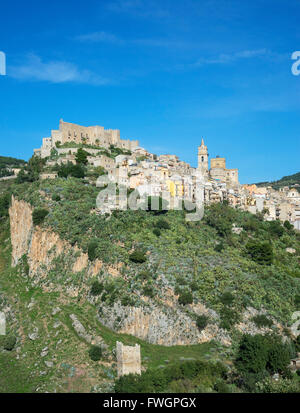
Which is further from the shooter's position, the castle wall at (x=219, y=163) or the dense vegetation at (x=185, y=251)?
the castle wall at (x=219, y=163)

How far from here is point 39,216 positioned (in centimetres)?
4556

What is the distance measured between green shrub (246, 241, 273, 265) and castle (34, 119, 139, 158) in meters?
35.0

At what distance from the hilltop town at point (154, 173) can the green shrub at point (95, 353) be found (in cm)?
1843

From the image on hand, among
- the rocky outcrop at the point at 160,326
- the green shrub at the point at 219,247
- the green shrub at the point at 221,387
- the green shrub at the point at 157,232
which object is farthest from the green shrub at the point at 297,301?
the green shrub at the point at 221,387

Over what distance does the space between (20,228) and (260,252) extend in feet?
77.5

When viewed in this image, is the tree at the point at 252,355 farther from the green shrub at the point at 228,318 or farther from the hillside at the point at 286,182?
the hillside at the point at 286,182

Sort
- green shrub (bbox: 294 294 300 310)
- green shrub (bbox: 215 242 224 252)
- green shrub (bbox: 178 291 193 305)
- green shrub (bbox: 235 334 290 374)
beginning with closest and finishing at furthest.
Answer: green shrub (bbox: 235 334 290 374) → green shrub (bbox: 178 291 193 305) → green shrub (bbox: 294 294 300 310) → green shrub (bbox: 215 242 224 252)

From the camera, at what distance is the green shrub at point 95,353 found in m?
31.7

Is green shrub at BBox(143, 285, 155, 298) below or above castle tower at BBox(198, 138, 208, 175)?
below

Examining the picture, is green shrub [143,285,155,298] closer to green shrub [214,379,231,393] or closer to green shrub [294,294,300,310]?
green shrub [214,379,231,393]

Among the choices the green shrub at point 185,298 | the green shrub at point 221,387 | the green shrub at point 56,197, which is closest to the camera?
the green shrub at point 221,387

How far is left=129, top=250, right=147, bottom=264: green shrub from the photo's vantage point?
39938 mm

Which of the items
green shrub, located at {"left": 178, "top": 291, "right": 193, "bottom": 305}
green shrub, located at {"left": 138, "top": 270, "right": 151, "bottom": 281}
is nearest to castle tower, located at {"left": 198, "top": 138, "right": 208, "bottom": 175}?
green shrub, located at {"left": 138, "top": 270, "right": 151, "bottom": 281}
